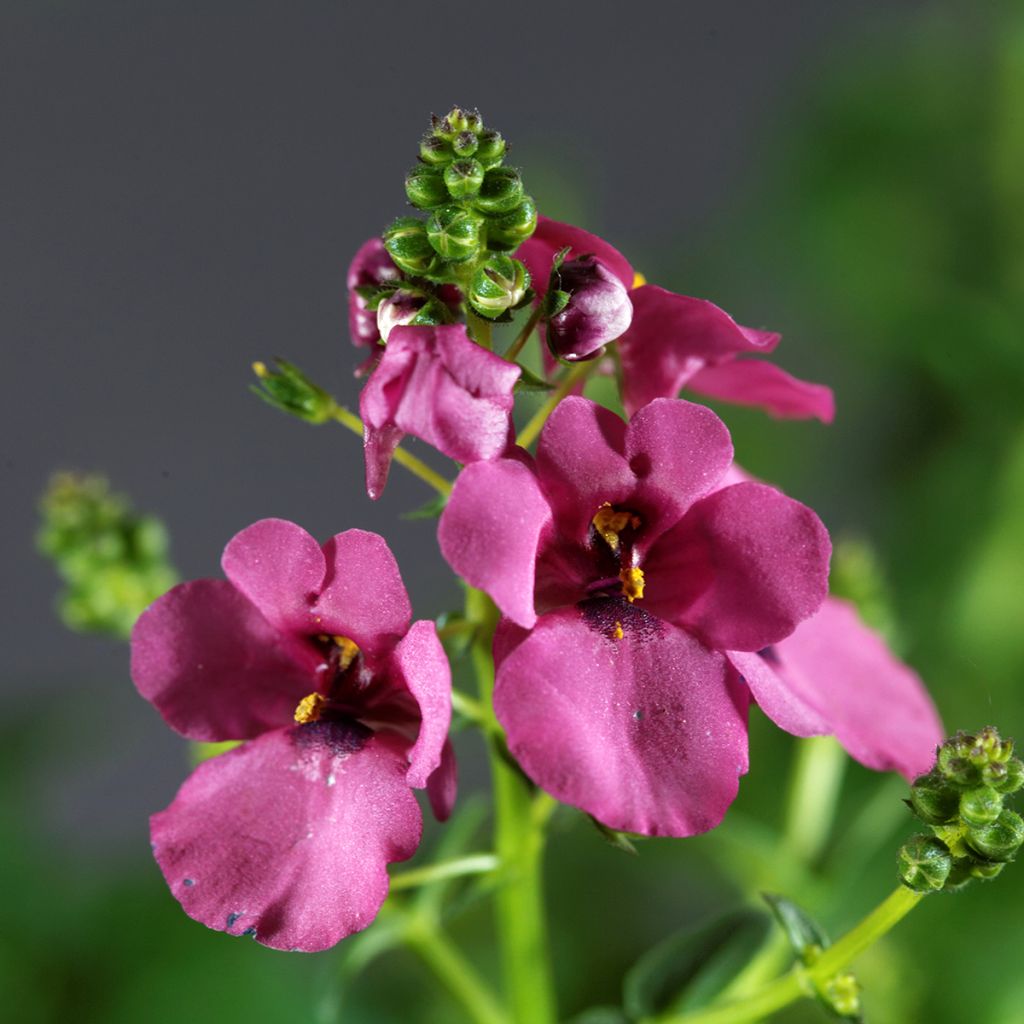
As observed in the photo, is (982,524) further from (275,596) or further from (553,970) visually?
(275,596)

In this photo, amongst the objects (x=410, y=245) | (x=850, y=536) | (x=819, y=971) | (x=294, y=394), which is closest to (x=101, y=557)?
(x=294, y=394)

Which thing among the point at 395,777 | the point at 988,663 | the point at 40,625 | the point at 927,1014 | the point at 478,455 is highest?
the point at 478,455

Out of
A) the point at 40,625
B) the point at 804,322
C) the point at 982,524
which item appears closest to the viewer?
the point at 982,524

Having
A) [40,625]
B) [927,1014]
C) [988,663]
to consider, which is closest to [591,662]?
[927,1014]

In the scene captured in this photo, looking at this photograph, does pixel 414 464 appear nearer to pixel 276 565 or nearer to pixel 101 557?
pixel 276 565

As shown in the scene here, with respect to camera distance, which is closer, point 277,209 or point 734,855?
point 734,855
